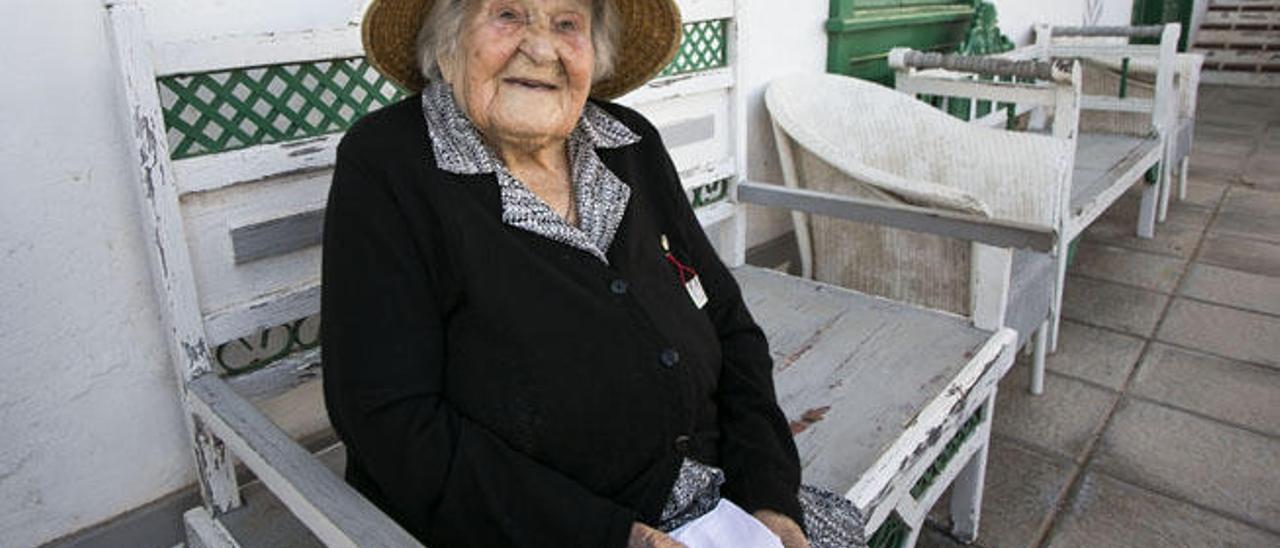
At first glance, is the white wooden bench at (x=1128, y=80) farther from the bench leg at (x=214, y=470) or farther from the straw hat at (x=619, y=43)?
the bench leg at (x=214, y=470)

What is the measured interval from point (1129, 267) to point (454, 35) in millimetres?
3834

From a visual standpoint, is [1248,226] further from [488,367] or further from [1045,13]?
[488,367]

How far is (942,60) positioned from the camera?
3096 millimetres

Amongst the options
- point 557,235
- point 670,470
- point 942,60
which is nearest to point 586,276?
point 557,235

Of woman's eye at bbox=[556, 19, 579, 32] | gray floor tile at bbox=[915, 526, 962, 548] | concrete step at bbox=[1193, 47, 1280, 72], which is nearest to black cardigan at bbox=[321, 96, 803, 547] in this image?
woman's eye at bbox=[556, 19, 579, 32]

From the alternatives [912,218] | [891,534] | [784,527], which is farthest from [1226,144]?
[784,527]

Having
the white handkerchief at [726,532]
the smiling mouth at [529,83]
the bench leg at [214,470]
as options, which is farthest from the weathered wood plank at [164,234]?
the white handkerchief at [726,532]

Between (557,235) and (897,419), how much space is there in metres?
0.82

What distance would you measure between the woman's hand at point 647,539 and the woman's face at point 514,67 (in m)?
0.54

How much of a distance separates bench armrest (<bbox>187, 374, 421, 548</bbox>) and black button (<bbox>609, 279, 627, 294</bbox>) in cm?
40

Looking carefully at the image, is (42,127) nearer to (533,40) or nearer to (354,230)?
(354,230)

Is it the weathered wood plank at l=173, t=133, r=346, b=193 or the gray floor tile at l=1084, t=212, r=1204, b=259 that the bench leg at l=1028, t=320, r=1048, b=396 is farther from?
the weathered wood plank at l=173, t=133, r=346, b=193

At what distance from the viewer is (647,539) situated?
1.11 metres

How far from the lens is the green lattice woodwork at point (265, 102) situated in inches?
53.2
